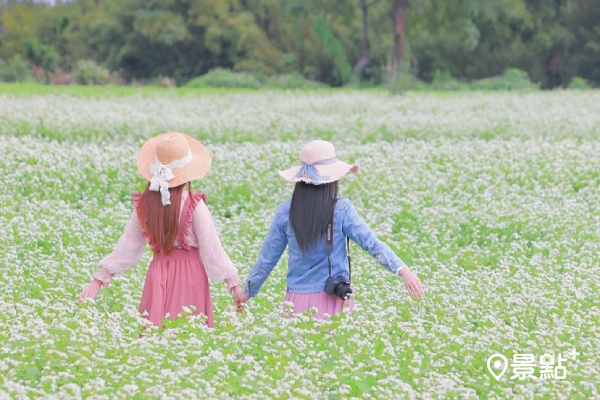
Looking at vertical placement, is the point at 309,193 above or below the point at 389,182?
above

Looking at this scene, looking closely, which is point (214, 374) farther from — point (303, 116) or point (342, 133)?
point (303, 116)

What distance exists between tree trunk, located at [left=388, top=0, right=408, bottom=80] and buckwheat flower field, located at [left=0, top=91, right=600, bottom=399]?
23866 mm

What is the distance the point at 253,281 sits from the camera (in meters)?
7.22

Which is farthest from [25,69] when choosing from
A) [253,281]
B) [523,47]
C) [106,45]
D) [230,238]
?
[253,281]

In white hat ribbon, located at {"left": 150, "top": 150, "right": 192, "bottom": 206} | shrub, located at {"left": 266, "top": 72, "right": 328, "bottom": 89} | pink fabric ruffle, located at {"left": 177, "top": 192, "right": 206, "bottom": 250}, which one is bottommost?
shrub, located at {"left": 266, "top": 72, "right": 328, "bottom": 89}

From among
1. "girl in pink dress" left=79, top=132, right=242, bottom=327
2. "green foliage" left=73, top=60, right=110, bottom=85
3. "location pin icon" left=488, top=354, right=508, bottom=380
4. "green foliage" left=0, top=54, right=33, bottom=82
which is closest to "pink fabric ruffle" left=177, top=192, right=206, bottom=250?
"girl in pink dress" left=79, top=132, right=242, bottom=327

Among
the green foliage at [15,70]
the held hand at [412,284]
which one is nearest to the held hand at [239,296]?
the held hand at [412,284]

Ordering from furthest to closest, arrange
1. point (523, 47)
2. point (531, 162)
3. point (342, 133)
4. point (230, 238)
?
1. point (523, 47)
2. point (342, 133)
3. point (531, 162)
4. point (230, 238)

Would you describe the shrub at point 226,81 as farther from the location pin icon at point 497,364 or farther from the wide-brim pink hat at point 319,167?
the location pin icon at point 497,364

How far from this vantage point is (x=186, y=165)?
7.09m

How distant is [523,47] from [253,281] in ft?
184

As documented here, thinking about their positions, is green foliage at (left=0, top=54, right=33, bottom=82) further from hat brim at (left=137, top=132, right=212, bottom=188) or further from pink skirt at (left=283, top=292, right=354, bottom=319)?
pink skirt at (left=283, top=292, right=354, bottom=319)

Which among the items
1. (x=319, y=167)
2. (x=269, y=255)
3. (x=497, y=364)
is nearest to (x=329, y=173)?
(x=319, y=167)

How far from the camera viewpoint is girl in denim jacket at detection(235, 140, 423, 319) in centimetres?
698
